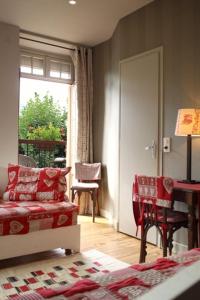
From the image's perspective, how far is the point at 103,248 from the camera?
3.26 meters

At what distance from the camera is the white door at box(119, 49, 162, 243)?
3.46 meters

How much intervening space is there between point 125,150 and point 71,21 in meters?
1.84

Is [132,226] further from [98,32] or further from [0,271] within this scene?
[98,32]

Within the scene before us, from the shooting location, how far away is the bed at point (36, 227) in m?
2.69

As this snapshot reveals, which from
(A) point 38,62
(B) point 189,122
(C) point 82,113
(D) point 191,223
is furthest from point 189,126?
(A) point 38,62

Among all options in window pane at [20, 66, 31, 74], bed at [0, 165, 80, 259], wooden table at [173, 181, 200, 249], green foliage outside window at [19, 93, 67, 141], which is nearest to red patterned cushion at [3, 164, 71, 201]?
bed at [0, 165, 80, 259]

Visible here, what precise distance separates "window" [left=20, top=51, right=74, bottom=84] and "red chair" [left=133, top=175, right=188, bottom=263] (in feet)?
9.00

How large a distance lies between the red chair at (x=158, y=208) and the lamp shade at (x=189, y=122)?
0.57m

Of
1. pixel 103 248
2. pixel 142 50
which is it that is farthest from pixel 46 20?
pixel 103 248

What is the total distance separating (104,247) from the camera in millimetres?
3293

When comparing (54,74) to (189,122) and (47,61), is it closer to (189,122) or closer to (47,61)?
(47,61)

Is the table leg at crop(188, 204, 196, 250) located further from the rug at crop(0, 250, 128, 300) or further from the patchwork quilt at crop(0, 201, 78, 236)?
the patchwork quilt at crop(0, 201, 78, 236)

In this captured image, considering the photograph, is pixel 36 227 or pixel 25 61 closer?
pixel 36 227

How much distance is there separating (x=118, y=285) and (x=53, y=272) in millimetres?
1599
